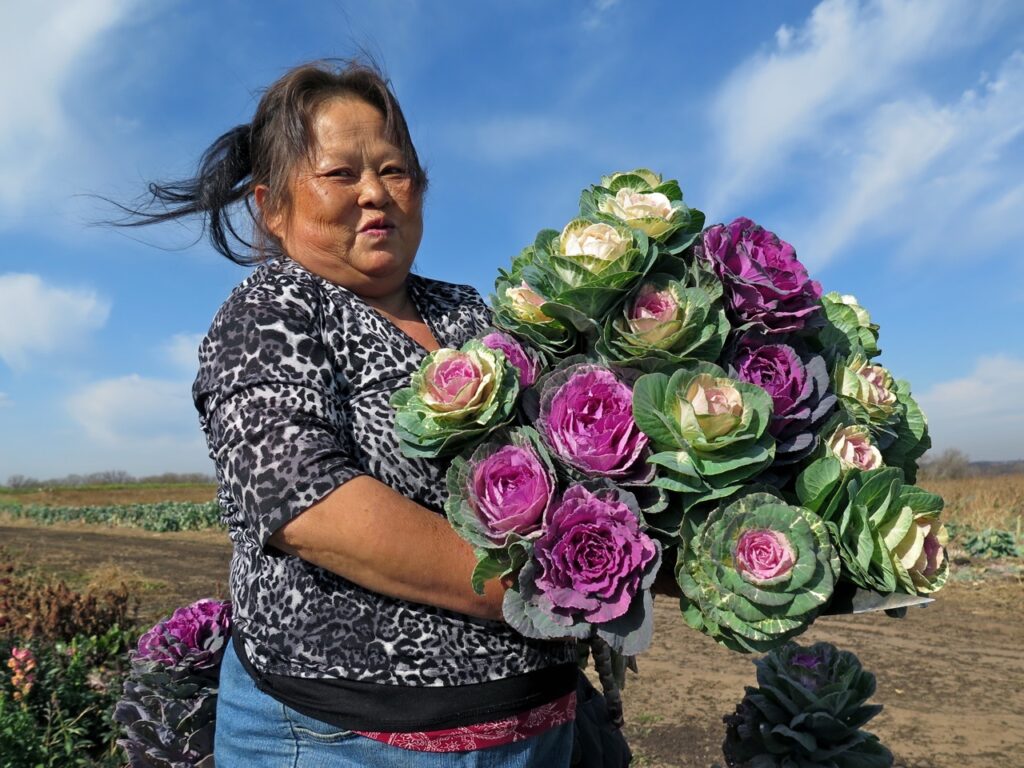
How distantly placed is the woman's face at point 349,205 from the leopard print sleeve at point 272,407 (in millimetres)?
177

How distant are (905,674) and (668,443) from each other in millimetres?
6143

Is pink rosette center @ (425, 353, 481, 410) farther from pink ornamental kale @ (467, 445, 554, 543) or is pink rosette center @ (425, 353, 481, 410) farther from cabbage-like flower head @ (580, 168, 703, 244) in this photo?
cabbage-like flower head @ (580, 168, 703, 244)

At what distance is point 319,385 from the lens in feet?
4.46

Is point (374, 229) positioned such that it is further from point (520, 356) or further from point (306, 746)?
point (306, 746)

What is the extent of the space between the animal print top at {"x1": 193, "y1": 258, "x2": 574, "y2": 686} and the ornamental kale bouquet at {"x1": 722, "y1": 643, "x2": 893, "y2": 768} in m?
0.62

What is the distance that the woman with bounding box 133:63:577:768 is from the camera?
125 cm

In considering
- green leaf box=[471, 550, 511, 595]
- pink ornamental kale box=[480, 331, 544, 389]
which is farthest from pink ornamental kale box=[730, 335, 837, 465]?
green leaf box=[471, 550, 511, 595]

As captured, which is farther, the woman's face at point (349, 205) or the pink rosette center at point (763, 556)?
the woman's face at point (349, 205)

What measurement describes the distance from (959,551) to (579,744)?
38.4 feet

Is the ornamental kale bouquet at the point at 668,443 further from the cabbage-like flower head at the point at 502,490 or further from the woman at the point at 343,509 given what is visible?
the woman at the point at 343,509

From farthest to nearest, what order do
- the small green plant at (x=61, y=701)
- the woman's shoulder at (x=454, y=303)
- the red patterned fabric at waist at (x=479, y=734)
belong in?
the small green plant at (x=61, y=701) < the woman's shoulder at (x=454, y=303) < the red patterned fabric at waist at (x=479, y=734)

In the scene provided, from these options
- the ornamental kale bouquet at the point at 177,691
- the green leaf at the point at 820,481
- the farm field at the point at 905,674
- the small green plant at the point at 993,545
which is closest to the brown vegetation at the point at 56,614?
the farm field at the point at 905,674

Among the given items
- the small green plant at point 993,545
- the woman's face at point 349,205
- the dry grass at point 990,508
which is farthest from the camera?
the dry grass at point 990,508

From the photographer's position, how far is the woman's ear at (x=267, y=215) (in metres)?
1.72
